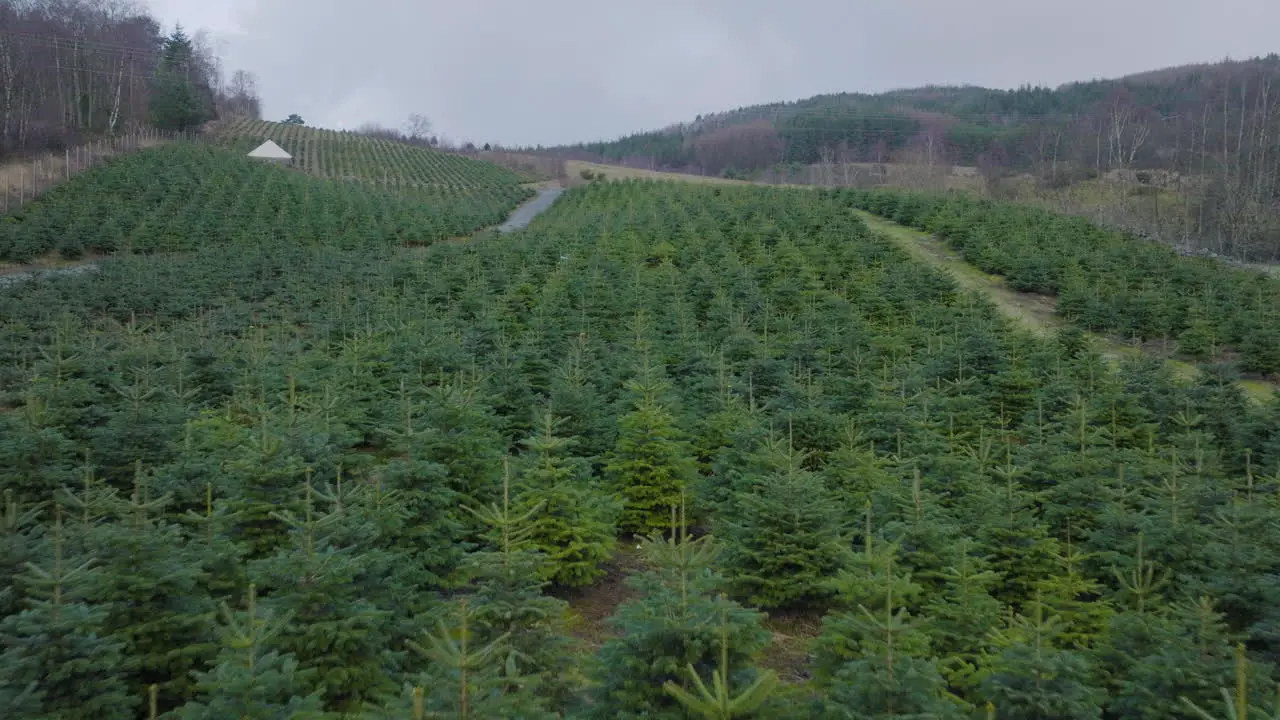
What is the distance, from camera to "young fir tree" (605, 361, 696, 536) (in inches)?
400

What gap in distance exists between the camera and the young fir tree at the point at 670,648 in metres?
4.92

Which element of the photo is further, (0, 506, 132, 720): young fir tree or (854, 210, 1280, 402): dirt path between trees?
(854, 210, 1280, 402): dirt path between trees

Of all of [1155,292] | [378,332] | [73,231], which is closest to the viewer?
[378,332]

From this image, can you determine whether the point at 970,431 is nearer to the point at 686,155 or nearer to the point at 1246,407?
the point at 1246,407

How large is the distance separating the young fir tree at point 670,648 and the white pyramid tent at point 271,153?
72773 mm

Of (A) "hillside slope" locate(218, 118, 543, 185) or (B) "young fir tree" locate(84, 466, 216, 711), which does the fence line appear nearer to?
(A) "hillside slope" locate(218, 118, 543, 185)

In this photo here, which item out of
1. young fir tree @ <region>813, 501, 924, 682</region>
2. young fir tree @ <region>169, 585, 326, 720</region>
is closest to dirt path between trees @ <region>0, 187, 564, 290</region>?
young fir tree @ <region>169, 585, 326, 720</region>

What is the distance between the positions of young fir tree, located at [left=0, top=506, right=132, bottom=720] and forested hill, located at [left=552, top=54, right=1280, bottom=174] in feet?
206

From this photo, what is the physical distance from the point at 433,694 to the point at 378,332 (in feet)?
45.4

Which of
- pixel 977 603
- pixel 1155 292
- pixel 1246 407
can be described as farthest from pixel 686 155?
pixel 977 603

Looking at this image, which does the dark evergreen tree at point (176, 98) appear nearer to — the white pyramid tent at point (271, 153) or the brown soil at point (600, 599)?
the white pyramid tent at point (271, 153)

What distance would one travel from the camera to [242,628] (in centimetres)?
476

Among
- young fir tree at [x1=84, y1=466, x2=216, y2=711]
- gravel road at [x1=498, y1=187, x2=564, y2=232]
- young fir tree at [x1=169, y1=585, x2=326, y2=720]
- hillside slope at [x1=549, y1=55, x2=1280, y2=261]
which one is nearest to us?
young fir tree at [x1=169, y1=585, x2=326, y2=720]

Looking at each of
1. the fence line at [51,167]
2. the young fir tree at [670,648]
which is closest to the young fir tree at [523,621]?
the young fir tree at [670,648]
